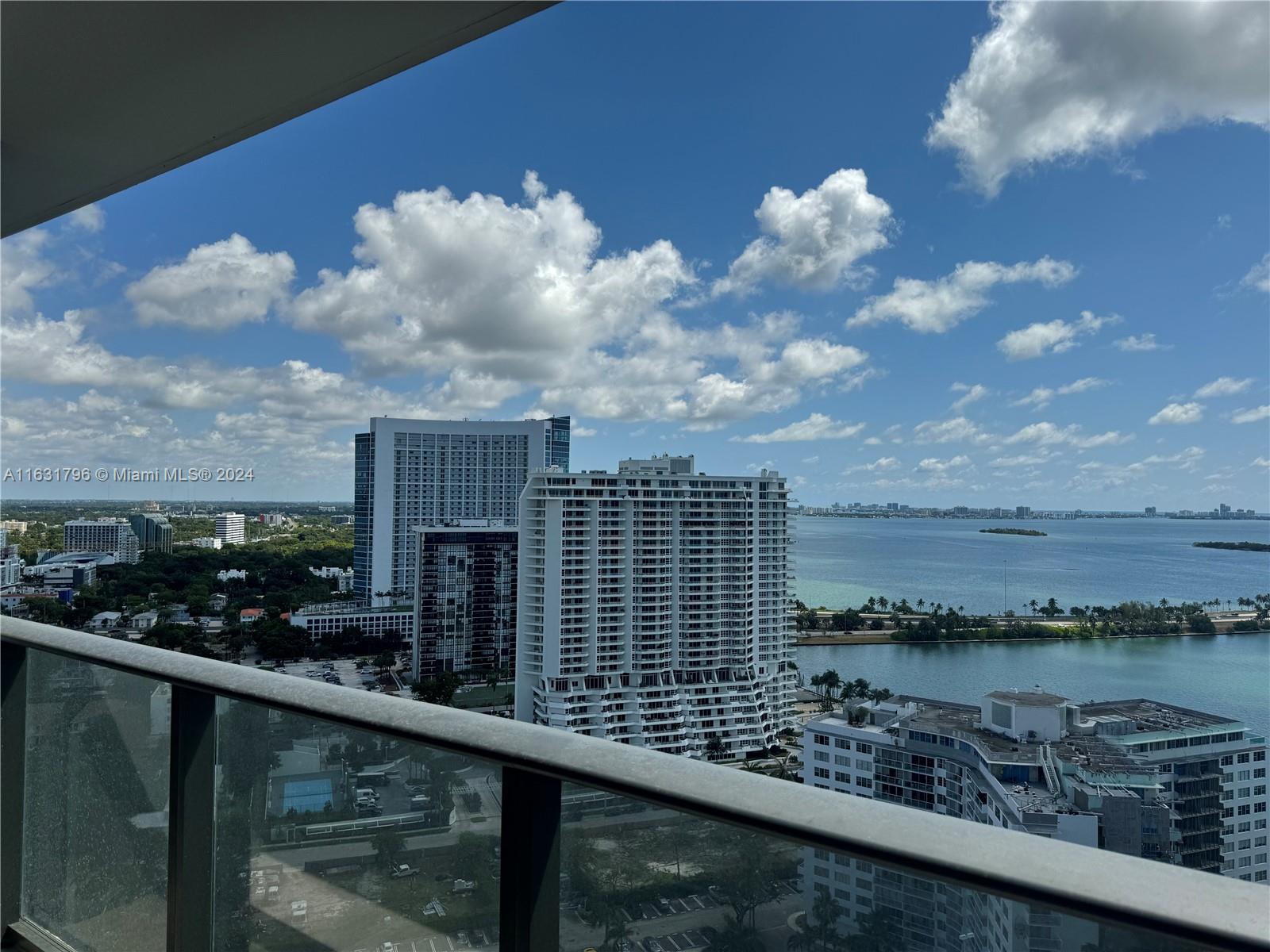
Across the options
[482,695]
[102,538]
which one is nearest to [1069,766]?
[482,695]

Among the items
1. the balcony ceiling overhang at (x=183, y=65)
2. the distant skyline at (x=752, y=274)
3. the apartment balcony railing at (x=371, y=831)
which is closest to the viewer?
the apartment balcony railing at (x=371, y=831)

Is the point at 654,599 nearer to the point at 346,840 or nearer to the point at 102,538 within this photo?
the point at 102,538

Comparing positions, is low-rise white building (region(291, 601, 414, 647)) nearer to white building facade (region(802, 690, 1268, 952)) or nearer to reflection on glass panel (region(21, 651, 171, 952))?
white building facade (region(802, 690, 1268, 952))

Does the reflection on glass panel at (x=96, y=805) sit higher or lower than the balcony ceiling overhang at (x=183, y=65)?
lower

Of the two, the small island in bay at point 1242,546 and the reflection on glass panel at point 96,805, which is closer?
the reflection on glass panel at point 96,805

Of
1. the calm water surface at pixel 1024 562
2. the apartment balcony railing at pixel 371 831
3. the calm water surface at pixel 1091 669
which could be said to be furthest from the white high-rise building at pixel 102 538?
the calm water surface at pixel 1024 562

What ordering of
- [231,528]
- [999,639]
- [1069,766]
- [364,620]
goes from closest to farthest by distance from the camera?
1. [1069,766]
2. [999,639]
3. [231,528]
4. [364,620]

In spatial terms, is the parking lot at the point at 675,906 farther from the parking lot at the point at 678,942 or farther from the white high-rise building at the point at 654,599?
the white high-rise building at the point at 654,599

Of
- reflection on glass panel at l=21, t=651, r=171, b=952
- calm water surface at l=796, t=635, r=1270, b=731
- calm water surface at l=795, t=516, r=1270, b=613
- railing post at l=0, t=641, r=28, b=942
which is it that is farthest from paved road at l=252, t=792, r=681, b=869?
calm water surface at l=795, t=516, r=1270, b=613
